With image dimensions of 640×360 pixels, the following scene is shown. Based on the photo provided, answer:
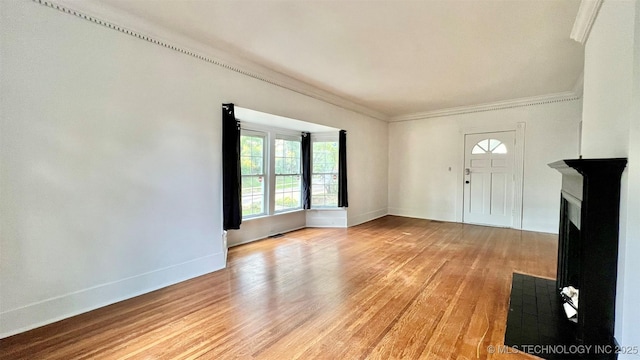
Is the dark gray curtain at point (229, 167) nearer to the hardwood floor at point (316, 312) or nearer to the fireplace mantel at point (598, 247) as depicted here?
the hardwood floor at point (316, 312)

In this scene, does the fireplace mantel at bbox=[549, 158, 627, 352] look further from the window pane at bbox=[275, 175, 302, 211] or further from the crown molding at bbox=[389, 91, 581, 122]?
the crown molding at bbox=[389, 91, 581, 122]

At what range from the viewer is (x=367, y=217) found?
21.9 feet

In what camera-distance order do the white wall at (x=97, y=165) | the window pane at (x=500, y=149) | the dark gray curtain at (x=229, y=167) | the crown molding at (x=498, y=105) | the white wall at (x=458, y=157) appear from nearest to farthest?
the white wall at (x=97, y=165) → the dark gray curtain at (x=229, y=167) → the crown molding at (x=498, y=105) → the white wall at (x=458, y=157) → the window pane at (x=500, y=149)

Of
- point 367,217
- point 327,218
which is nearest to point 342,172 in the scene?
point 327,218

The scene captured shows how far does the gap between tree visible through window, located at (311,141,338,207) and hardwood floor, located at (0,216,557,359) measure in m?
1.83

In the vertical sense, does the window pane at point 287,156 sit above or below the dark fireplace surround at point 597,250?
above

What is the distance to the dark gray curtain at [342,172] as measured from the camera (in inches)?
225

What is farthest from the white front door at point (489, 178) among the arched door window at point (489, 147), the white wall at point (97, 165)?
the white wall at point (97, 165)

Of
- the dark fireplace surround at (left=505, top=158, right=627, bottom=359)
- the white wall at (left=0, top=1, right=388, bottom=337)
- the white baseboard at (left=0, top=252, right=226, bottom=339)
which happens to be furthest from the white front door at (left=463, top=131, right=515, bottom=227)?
the white baseboard at (left=0, top=252, right=226, bottom=339)

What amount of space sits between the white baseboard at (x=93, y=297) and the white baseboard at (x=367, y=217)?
3.43 m

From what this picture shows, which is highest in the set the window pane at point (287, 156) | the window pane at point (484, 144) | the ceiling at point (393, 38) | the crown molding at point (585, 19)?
the ceiling at point (393, 38)

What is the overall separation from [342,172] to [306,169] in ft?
2.43

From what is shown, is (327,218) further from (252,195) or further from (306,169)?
(252,195)

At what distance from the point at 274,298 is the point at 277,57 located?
280 centimetres
